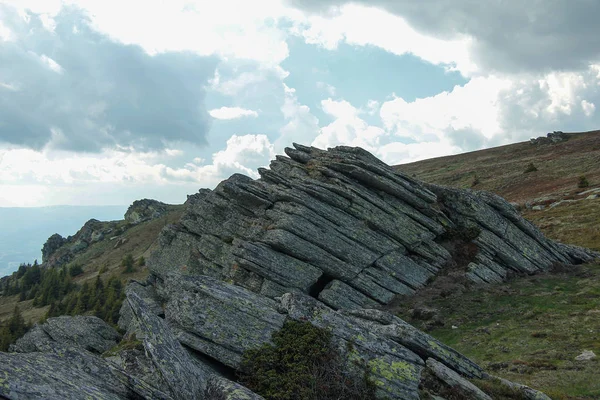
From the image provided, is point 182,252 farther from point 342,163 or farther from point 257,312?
point 257,312

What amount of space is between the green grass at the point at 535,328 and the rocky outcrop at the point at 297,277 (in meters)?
3.48

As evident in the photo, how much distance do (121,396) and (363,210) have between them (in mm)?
31319

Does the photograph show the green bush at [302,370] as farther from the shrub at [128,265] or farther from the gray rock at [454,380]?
Answer: the shrub at [128,265]

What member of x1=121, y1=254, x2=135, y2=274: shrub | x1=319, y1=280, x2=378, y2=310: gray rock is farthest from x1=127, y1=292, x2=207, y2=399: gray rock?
x1=121, y1=254, x2=135, y2=274: shrub

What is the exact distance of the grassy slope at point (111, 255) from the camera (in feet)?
389

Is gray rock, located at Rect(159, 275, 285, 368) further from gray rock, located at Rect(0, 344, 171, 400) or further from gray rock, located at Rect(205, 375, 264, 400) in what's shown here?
gray rock, located at Rect(0, 344, 171, 400)

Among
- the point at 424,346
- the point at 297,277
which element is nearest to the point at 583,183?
the point at 297,277

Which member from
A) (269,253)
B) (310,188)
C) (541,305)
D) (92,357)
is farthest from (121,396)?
(541,305)

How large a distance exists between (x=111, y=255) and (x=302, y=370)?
163602mm

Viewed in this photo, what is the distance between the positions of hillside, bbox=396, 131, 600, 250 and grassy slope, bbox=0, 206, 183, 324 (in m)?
98.1

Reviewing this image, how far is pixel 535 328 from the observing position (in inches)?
1102

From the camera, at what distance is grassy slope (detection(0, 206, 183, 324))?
118694mm

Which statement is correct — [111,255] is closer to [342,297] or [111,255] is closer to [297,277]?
[297,277]

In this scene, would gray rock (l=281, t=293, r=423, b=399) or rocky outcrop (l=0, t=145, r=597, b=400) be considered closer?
rocky outcrop (l=0, t=145, r=597, b=400)
